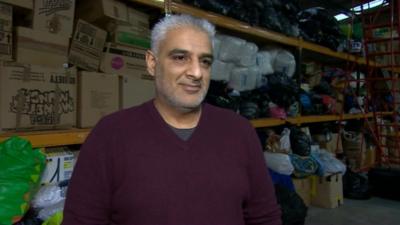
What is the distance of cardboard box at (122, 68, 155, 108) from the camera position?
Answer: 2.09 m

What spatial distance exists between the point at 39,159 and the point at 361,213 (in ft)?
10.1

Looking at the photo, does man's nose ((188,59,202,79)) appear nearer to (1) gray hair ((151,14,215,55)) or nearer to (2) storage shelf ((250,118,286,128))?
(1) gray hair ((151,14,215,55))

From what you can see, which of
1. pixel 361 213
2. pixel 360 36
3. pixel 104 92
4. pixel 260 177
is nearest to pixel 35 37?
pixel 104 92

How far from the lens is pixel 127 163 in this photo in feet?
3.50

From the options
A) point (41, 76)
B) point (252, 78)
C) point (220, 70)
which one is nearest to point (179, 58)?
point (41, 76)

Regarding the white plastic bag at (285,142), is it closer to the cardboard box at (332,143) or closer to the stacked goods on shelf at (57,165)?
the cardboard box at (332,143)

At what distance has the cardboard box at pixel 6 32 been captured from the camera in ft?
5.29

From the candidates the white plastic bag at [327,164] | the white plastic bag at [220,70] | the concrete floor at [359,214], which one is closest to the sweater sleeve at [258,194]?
the white plastic bag at [220,70]

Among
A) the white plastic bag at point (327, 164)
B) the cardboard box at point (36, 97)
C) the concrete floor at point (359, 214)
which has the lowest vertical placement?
the concrete floor at point (359, 214)

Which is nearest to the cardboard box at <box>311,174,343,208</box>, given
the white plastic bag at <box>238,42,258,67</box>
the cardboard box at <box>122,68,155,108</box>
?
the white plastic bag at <box>238,42,258,67</box>

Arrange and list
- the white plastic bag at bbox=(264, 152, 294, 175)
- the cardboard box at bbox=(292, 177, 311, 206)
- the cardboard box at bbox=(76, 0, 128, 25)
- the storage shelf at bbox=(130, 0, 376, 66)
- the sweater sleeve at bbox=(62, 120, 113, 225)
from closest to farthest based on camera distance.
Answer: the sweater sleeve at bbox=(62, 120, 113, 225)
the cardboard box at bbox=(76, 0, 128, 25)
the storage shelf at bbox=(130, 0, 376, 66)
the white plastic bag at bbox=(264, 152, 294, 175)
the cardboard box at bbox=(292, 177, 311, 206)

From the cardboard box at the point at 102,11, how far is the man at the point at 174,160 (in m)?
0.96

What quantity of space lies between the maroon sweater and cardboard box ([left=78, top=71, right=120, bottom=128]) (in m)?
0.82

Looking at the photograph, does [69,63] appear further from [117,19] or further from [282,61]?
[282,61]
